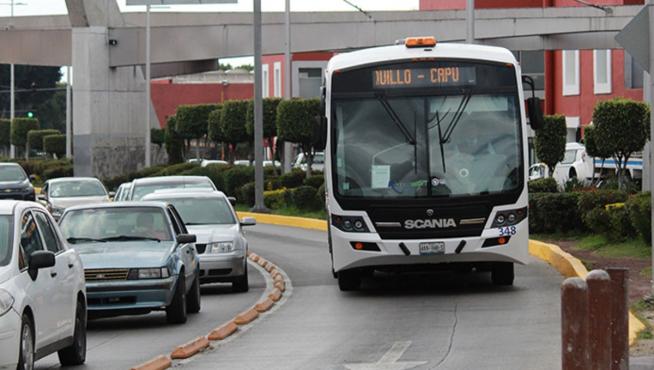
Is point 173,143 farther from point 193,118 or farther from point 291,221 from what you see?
point 291,221

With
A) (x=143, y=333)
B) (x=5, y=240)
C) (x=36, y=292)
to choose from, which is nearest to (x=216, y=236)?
(x=143, y=333)

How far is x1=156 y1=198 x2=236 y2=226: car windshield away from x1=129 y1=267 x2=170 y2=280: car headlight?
609 centimetres

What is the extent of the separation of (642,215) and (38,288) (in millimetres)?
12715

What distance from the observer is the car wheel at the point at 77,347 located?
1346 centimetres

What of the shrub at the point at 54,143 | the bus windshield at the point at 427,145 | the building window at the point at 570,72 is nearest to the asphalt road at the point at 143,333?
the bus windshield at the point at 427,145

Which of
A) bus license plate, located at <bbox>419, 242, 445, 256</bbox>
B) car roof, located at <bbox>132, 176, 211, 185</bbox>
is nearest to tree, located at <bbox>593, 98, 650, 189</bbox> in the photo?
car roof, located at <bbox>132, 176, 211, 185</bbox>

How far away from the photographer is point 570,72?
60.3m

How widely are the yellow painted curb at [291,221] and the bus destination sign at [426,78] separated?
19.0m

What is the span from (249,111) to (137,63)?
7837 millimetres

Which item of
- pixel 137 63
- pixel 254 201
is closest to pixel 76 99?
pixel 137 63

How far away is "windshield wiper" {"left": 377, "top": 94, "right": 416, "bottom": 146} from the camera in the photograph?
19.8 meters

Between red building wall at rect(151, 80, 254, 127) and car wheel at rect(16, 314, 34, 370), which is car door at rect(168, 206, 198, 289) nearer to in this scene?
car wheel at rect(16, 314, 34, 370)

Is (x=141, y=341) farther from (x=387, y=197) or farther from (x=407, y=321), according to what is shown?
(x=387, y=197)

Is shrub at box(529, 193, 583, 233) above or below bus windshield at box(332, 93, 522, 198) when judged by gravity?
below
